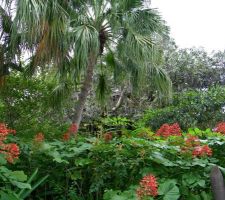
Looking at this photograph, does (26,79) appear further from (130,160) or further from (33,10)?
(130,160)

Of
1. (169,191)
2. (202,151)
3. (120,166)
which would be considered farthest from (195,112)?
(169,191)

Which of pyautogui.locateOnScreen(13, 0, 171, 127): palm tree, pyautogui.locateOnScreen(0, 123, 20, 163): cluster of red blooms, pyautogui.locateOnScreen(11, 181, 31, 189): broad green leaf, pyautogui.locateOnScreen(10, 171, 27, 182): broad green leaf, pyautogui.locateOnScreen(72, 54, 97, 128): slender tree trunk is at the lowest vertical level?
pyautogui.locateOnScreen(11, 181, 31, 189): broad green leaf

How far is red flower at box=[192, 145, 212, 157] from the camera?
82.7 inches

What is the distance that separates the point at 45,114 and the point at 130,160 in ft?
22.4

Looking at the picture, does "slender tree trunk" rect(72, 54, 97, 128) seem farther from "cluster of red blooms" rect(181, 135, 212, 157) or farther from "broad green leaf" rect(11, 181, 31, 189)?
"broad green leaf" rect(11, 181, 31, 189)

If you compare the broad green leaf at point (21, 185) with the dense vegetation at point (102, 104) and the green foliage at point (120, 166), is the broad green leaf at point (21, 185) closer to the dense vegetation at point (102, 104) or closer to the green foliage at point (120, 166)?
the dense vegetation at point (102, 104)

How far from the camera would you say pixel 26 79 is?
8055 mm

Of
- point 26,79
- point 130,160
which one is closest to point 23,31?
point 26,79

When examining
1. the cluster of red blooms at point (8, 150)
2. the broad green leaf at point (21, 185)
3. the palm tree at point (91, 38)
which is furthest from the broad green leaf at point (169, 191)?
the palm tree at point (91, 38)

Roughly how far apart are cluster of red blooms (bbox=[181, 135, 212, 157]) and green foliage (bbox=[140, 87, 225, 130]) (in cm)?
Answer: 769

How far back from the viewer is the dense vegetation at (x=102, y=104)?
2.14 metres

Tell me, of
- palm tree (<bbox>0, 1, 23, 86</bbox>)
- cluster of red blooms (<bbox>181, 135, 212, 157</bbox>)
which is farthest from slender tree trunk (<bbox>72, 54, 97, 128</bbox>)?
cluster of red blooms (<bbox>181, 135, 212, 157</bbox>)

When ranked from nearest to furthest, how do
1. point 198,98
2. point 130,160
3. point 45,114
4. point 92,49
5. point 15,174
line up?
point 15,174
point 130,160
point 92,49
point 45,114
point 198,98

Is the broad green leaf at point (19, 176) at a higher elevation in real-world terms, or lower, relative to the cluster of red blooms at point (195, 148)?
lower
